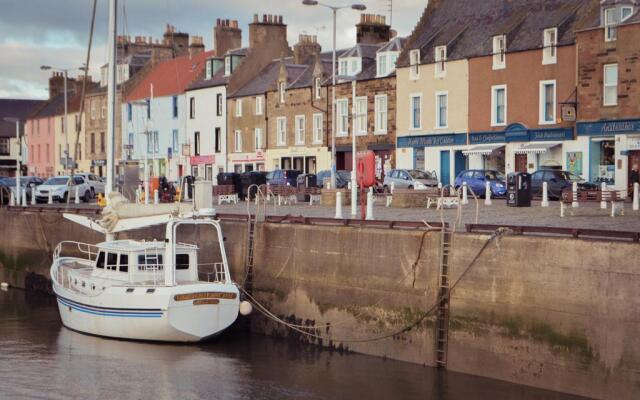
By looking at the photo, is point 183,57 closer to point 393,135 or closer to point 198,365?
point 393,135

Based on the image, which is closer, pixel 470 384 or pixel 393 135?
pixel 470 384

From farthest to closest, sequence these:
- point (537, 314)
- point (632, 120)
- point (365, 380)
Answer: point (632, 120) < point (365, 380) < point (537, 314)

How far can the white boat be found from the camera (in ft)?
77.3

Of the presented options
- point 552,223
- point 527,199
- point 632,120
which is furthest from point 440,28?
point 552,223

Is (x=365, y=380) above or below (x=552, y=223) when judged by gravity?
below

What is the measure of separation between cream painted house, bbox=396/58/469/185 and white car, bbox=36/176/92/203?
15.8 meters

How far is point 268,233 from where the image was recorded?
85.8 feet

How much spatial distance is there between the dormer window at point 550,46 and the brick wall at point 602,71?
69.4 inches

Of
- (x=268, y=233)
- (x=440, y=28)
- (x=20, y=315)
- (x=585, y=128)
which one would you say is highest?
(x=440, y=28)

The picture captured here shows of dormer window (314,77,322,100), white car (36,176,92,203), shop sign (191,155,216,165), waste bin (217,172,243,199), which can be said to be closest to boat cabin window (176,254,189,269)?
waste bin (217,172,243,199)

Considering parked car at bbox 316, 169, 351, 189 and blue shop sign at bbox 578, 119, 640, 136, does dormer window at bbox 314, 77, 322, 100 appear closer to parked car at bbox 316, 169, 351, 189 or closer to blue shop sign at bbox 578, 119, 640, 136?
parked car at bbox 316, 169, 351, 189

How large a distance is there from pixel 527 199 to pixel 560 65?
Answer: 1324 cm

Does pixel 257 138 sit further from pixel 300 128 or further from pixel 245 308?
pixel 245 308

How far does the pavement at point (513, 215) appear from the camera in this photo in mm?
25734
